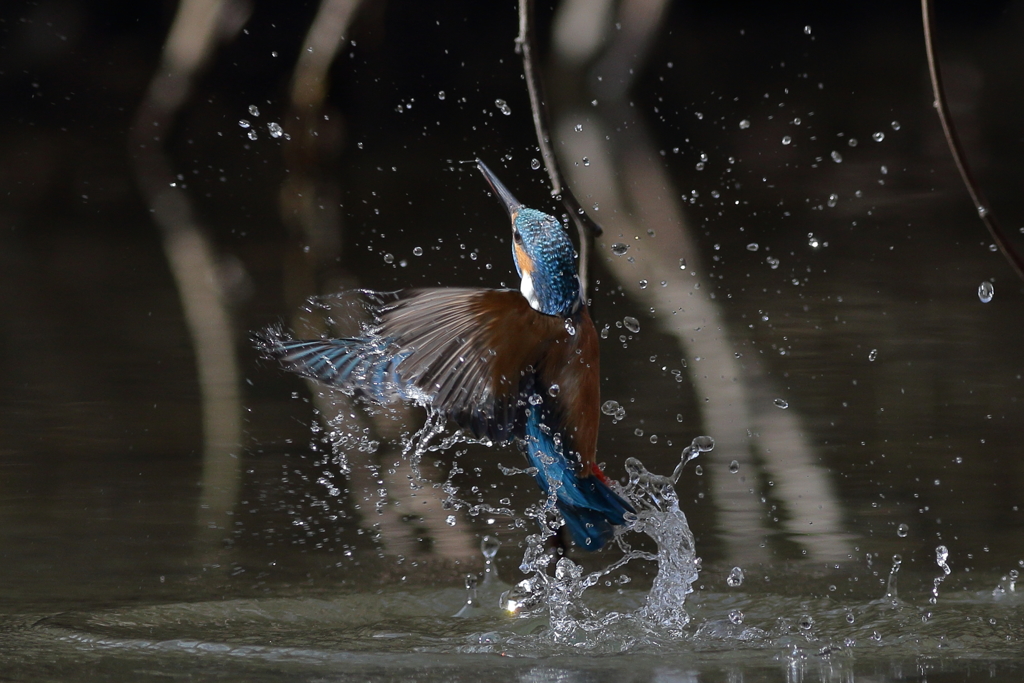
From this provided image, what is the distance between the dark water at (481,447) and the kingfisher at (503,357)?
9cm

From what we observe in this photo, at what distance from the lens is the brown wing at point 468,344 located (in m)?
1.72

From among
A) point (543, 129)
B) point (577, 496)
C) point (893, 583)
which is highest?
point (543, 129)

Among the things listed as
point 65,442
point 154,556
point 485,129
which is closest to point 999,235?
point 154,556

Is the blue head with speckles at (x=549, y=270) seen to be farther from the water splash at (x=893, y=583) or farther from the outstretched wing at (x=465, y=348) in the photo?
the water splash at (x=893, y=583)

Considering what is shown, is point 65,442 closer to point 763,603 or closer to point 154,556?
point 154,556

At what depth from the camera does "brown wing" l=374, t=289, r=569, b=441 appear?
1723 mm

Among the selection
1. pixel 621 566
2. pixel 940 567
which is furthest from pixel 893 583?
pixel 621 566

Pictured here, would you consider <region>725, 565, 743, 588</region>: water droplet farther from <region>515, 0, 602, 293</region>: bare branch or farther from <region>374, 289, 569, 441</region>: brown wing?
<region>515, 0, 602, 293</region>: bare branch

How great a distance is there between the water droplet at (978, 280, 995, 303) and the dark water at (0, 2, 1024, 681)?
5 centimetres

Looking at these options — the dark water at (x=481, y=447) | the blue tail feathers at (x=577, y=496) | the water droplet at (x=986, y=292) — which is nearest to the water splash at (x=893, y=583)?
the dark water at (x=481, y=447)

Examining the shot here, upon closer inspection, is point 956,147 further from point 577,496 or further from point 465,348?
point 577,496

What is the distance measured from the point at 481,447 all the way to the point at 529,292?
3.22ft

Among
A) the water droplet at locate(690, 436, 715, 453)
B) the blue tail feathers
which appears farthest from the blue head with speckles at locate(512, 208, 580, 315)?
the water droplet at locate(690, 436, 715, 453)

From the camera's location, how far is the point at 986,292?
362cm
